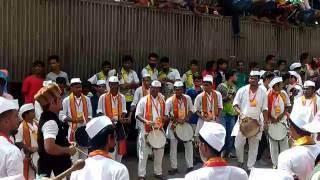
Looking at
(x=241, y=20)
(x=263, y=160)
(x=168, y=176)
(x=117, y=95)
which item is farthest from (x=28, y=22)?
(x=241, y=20)

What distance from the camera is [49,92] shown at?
644 cm

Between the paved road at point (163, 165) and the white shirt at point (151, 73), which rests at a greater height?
the white shirt at point (151, 73)

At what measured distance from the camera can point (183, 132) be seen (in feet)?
41.4

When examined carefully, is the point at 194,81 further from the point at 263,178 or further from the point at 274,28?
the point at 263,178

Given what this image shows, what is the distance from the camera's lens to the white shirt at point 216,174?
5004 millimetres

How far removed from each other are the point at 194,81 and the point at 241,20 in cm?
470

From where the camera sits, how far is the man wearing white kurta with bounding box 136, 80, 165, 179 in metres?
12.0

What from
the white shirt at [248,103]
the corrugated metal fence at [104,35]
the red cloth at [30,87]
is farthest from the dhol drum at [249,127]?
the red cloth at [30,87]

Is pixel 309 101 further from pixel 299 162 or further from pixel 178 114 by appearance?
pixel 299 162

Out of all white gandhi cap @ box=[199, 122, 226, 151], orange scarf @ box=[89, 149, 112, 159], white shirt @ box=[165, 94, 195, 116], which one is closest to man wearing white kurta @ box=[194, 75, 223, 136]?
white shirt @ box=[165, 94, 195, 116]

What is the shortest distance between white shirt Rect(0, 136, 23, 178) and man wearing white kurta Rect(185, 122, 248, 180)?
139cm

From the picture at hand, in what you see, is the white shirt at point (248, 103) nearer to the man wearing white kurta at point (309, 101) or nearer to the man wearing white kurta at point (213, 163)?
the man wearing white kurta at point (309, 101)

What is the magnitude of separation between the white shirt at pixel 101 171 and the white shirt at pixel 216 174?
0.56 metres

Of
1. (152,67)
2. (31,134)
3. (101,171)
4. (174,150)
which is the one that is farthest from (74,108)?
(101,171)
